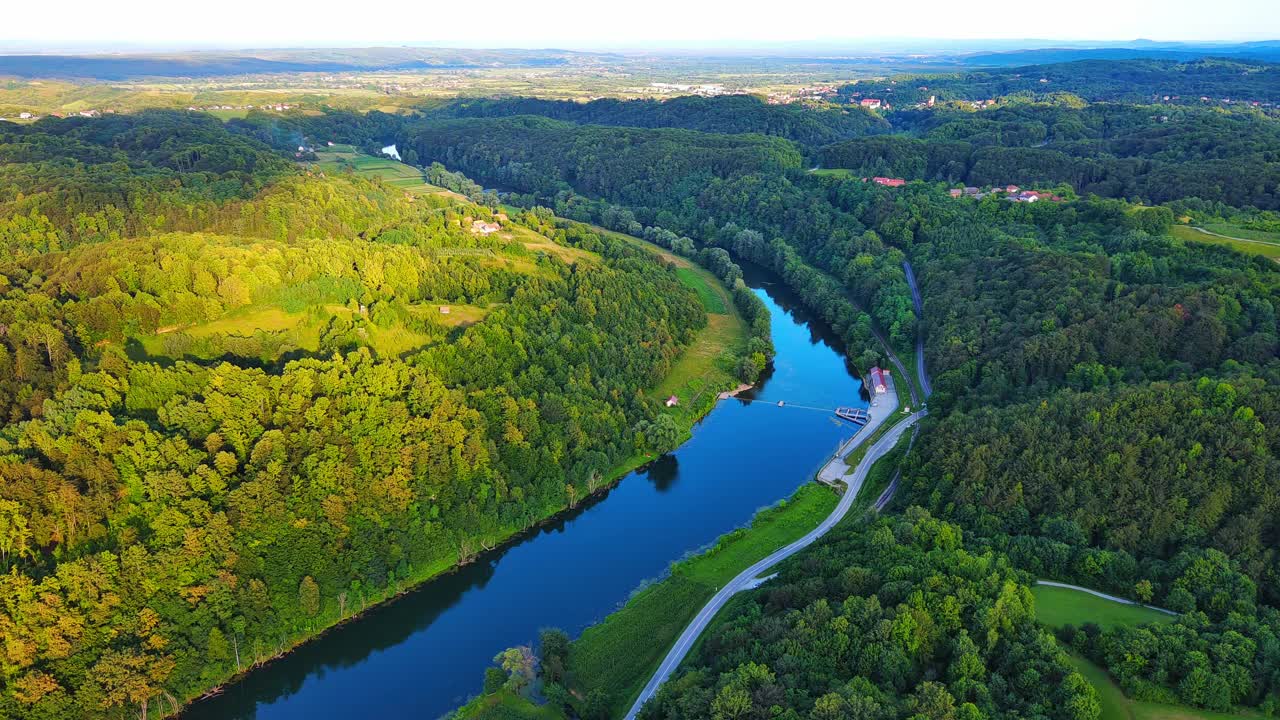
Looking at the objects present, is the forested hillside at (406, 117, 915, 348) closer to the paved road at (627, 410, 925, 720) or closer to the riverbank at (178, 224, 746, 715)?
the riverbank at (178, 224, 746, 715)

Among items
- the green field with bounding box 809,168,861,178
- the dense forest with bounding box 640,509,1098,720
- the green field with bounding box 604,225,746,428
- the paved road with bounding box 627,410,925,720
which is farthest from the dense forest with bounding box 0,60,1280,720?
the green field with bounding box 809,168,861,178

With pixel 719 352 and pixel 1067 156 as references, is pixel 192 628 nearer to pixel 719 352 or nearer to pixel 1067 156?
pixel 719 352

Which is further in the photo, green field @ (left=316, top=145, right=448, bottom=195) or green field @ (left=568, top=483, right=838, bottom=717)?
green field @ (left=316, top=145, right=448, bottom=195)

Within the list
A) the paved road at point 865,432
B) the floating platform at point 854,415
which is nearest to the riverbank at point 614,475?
the floating platform at point 854,415

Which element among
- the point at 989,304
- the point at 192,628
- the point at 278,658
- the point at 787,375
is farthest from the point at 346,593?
the point at 989,304

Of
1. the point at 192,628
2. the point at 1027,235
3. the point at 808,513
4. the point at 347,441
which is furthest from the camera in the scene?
the point at 1027,235

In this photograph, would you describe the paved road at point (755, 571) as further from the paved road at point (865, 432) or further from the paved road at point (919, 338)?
the paved road at point (919, 338)
